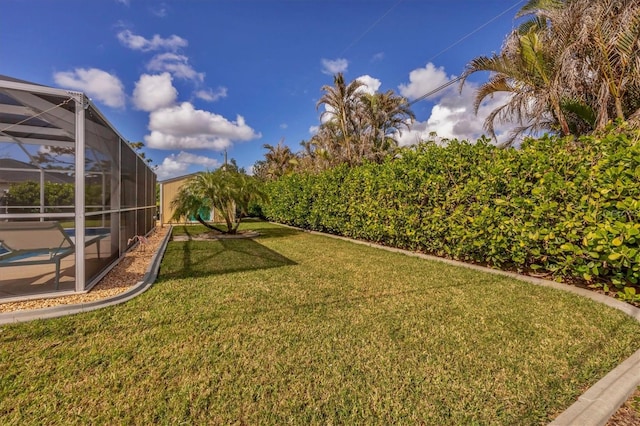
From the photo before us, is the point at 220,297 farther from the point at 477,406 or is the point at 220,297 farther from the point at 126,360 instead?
the point at 477,406

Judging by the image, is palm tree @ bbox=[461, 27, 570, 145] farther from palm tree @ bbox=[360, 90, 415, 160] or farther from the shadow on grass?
palm tree @ bbox=[360, 90, 415, 160]

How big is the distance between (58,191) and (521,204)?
9.58m

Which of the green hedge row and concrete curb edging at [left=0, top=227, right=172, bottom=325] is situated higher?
the green hedge row

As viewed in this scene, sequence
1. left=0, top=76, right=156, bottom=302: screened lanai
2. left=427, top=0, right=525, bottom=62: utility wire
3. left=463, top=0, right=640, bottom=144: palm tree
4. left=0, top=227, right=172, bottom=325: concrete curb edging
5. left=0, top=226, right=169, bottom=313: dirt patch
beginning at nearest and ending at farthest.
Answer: left=0, top=227, right=172, bottom=325: concrete curb edging < left=0, top=226, right=169, bottom=313: dirt patch < left=0, top=76, right=156, bottom=302: screened lanai < left=463, top=0, right=640, bottom=144: palm tree < left=427, top=0, right=525, bottom=62: utility wire

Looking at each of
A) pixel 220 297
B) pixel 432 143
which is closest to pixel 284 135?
pixel 432 143

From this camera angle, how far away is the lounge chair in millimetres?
4285

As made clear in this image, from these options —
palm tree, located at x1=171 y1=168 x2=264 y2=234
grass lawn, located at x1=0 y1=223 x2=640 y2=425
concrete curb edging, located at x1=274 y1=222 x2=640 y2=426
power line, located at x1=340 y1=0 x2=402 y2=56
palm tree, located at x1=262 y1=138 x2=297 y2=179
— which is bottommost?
concrete curb edging, located at x1=274 y1=222 x2=640 y2=426

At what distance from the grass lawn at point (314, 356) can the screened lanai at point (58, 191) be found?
1.34 meters

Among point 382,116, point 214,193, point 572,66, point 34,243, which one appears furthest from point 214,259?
point 382,116

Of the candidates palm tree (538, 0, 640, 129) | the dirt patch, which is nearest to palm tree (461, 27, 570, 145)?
palm tree (538, 0, 640, 129)

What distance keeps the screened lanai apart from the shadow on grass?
116 cm

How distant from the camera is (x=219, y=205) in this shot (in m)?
11.3

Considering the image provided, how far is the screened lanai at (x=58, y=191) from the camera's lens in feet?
13.8

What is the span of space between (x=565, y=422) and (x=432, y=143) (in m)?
6.43
